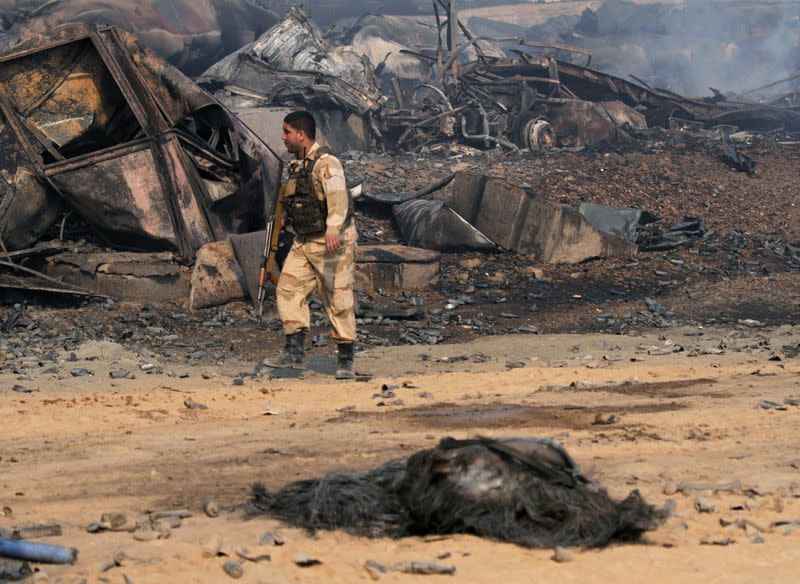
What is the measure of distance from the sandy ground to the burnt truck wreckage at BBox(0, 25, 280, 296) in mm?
1999

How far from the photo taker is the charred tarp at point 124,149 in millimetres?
9641

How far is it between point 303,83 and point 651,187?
6808 millimetres

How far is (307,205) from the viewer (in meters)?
7.12

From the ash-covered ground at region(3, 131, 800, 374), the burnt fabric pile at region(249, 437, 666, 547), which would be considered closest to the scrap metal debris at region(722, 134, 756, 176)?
the ash-covered ground at region(3, 131, 800, 374)

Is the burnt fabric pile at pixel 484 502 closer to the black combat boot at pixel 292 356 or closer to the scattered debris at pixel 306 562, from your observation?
the scattered debris at pixel 306 562

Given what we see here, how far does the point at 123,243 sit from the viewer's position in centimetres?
1000

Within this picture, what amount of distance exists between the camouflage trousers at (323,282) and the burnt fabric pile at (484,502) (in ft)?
10.5

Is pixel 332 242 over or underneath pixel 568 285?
over

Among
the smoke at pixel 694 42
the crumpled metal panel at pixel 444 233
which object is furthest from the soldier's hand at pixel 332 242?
the smoke at pixel 694 42

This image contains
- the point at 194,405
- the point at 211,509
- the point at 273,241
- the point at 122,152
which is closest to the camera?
the point at 211,509

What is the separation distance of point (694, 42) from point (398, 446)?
36.6 metres

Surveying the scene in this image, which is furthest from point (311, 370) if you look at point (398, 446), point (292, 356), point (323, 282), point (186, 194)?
point (186, 194)

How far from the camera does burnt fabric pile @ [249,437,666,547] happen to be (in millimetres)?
3713

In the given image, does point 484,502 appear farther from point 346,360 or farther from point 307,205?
point 307,205
